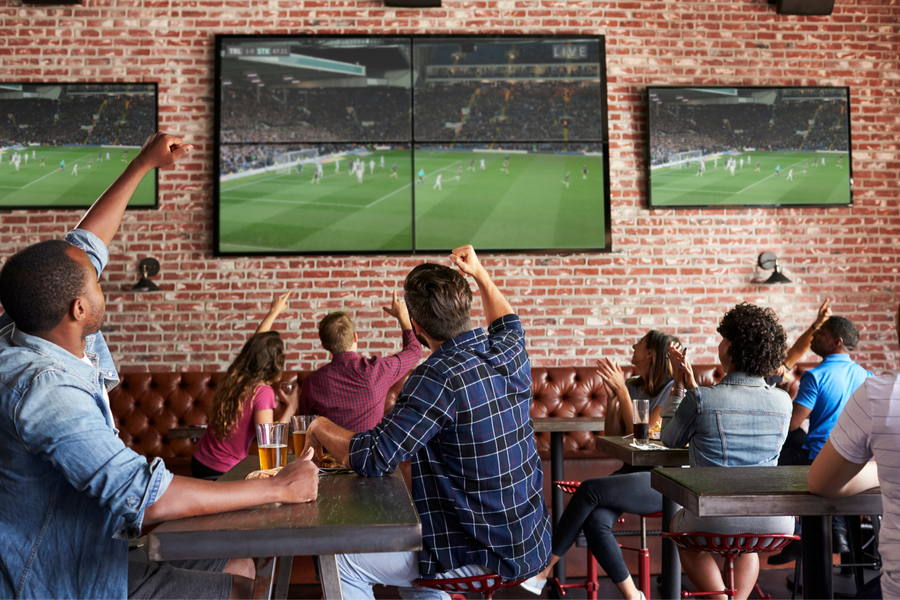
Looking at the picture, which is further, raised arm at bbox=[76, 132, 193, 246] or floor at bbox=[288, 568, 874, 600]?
floor at bbox=[288, 568, 874, 600]

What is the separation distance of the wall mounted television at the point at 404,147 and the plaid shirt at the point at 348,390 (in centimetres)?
164

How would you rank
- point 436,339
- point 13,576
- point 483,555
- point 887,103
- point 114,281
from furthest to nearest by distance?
point 887,103
point 114,281
point 436,339
point 483,555
point 13,576

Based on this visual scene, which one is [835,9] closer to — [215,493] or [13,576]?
[215,493]

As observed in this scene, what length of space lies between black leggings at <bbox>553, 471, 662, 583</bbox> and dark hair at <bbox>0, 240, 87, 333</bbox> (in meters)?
2.17

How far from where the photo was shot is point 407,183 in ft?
15.6

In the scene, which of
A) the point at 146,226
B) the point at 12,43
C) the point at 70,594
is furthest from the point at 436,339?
the point at 12,43

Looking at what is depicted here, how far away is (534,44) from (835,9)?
2204mm

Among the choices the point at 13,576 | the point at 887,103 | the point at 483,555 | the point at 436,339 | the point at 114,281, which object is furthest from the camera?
the point at 887,103

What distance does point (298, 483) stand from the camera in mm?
1439

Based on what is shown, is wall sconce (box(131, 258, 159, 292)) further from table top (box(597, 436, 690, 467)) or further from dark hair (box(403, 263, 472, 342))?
table top (box(597, 436, 690, 467))

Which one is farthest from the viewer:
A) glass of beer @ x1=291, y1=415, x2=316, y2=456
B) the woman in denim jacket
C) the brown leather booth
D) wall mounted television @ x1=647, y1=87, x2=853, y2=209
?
wall mounted television @ x1=647, y1=87, x2=853, y2=209

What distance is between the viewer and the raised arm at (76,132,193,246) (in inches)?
71.1

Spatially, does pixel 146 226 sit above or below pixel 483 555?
above

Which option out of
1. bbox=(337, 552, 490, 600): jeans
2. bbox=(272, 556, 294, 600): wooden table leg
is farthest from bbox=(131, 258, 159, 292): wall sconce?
bbox=(337, 552, 490, 600): jeans
